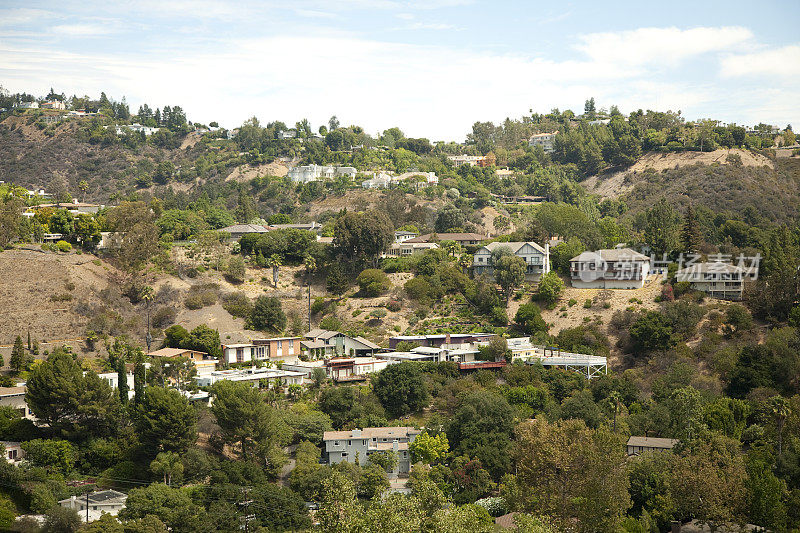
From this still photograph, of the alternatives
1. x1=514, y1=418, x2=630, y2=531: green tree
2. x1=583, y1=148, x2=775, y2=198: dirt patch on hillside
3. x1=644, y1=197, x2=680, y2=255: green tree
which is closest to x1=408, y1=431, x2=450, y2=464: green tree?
x1=514, y1=418, x2=630, y2=531: green tree

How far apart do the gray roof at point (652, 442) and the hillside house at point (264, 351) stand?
21.4 m

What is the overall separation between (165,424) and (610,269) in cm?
3510

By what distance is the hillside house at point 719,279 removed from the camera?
57.1 meters

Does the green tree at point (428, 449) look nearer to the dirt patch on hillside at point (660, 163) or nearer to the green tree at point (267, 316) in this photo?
the green tree at point (267, 316)

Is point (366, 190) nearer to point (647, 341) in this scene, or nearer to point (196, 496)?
point (647, 341)

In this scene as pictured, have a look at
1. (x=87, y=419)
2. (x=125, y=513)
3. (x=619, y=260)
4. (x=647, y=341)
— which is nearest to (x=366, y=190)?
(x=619, y=260)

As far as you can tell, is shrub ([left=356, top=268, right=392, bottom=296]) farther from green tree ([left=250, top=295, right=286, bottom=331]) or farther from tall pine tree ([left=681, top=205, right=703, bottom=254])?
tall pine tree ([left=681, top=205, right=703, bottom=254])

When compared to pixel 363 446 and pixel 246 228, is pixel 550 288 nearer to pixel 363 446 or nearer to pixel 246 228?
pixel 363 446

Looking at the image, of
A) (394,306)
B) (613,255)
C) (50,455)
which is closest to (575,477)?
(50,455)

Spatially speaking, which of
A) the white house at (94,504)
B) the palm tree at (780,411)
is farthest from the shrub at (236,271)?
the palm tree at (780,411)

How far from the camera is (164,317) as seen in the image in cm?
5622

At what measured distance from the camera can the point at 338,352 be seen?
179 feet

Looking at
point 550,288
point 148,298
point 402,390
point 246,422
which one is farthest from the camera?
point 550,288

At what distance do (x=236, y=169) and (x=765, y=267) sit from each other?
7345 centimetres
